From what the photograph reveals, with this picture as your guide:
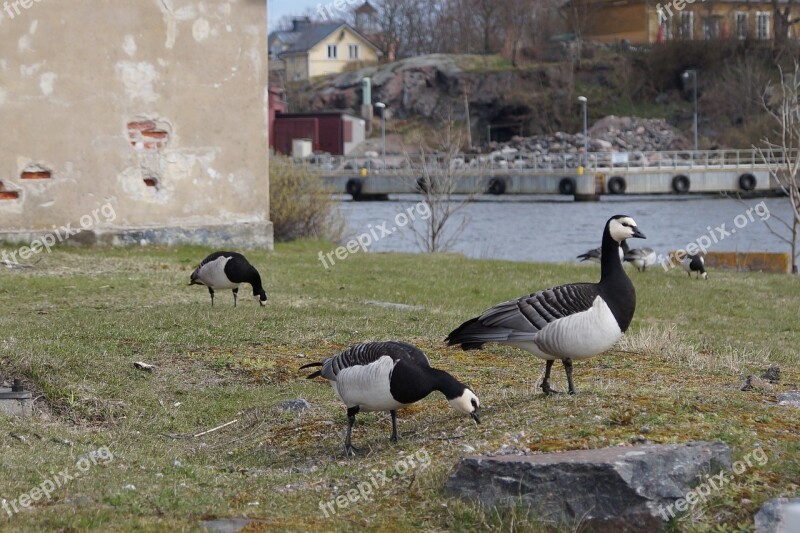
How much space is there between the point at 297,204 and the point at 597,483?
26.2 metres

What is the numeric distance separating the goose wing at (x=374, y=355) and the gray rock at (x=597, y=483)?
141 cm

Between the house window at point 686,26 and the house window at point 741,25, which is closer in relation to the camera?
the house window at point 741,25

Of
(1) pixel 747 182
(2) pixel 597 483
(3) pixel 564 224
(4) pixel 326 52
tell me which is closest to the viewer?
A: (2) pixel 597 483

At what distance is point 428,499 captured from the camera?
7309mm

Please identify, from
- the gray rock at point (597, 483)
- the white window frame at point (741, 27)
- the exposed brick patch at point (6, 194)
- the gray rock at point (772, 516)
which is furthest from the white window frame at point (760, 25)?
the gray rock at point (772, 516)

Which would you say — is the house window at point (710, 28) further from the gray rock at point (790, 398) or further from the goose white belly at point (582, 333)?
the goose white belly at point (582, 333)

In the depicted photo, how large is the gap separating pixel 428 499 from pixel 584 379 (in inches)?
170

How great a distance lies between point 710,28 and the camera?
121 metres

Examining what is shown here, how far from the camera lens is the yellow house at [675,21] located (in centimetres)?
12044

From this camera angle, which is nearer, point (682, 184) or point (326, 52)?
point (682, 184)

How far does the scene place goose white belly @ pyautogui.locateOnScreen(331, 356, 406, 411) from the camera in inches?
328

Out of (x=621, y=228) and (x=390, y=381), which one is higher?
(x=621, y=228)

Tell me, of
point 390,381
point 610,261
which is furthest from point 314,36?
point 390,381

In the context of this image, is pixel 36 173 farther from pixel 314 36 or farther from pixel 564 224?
pixel 314 36
